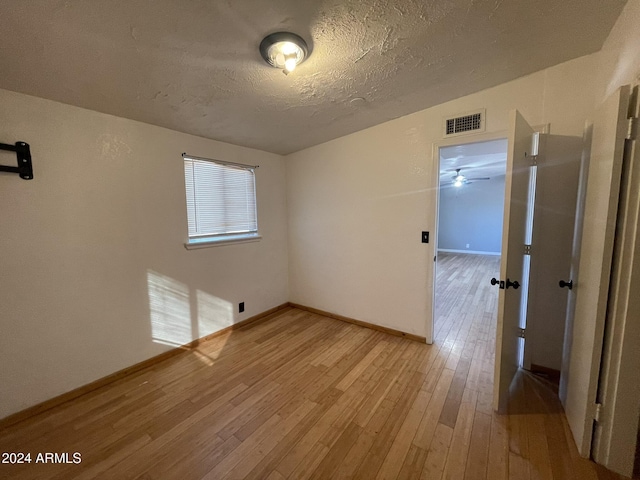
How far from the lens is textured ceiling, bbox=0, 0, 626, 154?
121cm

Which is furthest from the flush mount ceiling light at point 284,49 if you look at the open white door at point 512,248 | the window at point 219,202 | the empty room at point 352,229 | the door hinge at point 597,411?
the door hinge at point 597,411

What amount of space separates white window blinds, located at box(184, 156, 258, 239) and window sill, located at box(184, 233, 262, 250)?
0.15ft

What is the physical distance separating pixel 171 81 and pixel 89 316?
1843 mm

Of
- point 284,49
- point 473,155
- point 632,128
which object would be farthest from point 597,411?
point 473,155

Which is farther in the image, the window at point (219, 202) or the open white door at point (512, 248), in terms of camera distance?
the window at point (219, 202)

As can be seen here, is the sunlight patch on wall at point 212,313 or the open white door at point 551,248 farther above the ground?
the open white door at point 551,248

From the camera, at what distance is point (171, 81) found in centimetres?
167

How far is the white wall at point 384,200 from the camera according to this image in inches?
77.3

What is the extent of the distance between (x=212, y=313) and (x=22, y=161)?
6.20 feet

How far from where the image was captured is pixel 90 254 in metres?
1.93

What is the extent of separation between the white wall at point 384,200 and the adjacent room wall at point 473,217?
20.8 ft

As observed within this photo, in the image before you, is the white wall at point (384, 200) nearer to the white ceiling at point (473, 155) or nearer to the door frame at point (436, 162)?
the door frame at point (436, 162)

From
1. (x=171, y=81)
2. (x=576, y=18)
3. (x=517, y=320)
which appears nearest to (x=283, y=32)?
(x=171, y=81)

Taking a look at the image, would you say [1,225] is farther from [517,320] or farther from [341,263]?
[517,320]
